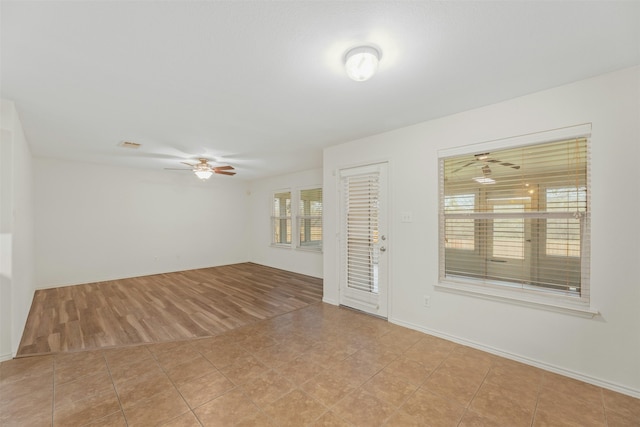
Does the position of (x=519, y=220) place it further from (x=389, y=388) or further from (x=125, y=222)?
(x=125, y=222)

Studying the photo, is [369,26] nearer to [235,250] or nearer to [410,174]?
[410,174]

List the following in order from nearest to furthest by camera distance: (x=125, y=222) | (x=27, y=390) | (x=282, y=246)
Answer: (x=27, y=390)
(x=125, y=222)
(x=282, y=246)

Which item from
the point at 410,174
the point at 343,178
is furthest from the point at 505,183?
the point at 343,178

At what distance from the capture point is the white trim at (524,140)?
7.13ft

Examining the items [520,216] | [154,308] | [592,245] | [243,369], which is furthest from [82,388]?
[592,245]

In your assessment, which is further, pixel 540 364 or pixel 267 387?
pixel 540 364

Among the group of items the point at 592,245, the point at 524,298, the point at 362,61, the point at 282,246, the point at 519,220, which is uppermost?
the point at 362,61

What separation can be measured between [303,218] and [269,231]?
132 cm

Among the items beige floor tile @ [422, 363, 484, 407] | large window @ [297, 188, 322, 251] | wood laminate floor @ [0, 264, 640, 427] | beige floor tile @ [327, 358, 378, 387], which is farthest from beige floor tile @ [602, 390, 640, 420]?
large window @ [297, 188, 322, 251]

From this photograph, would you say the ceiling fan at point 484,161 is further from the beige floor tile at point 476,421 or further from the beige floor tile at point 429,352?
the beige floor tile at point 476,421

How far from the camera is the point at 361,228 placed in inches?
145

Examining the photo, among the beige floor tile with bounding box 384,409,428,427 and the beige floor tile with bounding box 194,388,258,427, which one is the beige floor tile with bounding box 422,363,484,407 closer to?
the beige floor tile with bounding box 384,409,428,427

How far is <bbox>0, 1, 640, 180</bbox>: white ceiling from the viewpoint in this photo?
56.2 inches

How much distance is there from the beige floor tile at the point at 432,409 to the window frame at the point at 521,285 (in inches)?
46.3
